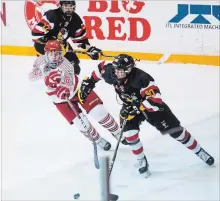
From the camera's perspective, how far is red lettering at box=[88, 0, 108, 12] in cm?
387

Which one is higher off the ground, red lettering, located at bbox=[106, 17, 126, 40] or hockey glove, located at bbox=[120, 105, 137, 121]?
red lettering, located at bbox=[106, 17, 126, 40]

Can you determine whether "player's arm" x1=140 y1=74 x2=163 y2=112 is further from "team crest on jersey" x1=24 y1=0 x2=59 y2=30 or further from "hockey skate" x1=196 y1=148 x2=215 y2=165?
"team crest on jersey" x1=24 y1=0 x2=59 y2=30

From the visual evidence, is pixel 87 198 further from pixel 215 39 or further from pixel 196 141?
pixel 215 39

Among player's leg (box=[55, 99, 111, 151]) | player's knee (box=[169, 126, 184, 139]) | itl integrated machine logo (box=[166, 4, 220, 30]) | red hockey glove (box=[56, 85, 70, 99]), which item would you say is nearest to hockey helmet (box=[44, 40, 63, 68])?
red hockey glove (box=[56, 85, 70, 99])

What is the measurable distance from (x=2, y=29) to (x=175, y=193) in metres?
1.35

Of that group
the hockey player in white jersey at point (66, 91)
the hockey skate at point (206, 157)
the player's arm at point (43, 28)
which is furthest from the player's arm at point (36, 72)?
the hockey skate at point (206, 157)

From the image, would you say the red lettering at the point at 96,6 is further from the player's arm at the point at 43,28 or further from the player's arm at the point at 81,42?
the player's arm at the point at 43,28

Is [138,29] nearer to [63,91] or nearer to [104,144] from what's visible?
[63,91]

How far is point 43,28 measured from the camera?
3.85 meters

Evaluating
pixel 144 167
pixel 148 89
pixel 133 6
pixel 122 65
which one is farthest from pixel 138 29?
pixel 144 167

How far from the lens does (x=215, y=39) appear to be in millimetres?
3816

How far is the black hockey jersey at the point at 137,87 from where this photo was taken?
3.76 meters

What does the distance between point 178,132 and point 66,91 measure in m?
0.67

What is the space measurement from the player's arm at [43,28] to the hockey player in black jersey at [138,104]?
1.12ft
